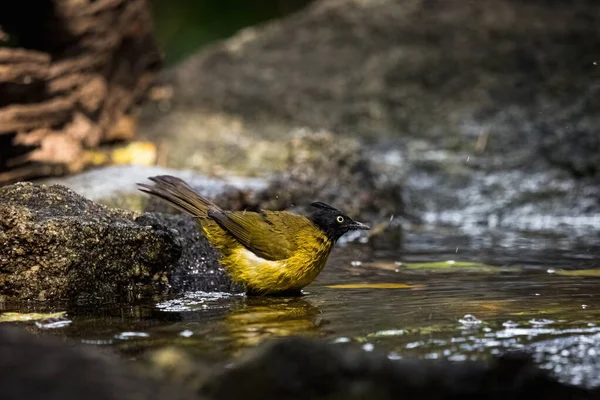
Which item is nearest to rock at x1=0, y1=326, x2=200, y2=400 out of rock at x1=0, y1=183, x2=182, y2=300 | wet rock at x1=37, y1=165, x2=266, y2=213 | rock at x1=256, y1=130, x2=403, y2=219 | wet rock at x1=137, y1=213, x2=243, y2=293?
rock at x1=0, y1=183, x2=182, y2=300

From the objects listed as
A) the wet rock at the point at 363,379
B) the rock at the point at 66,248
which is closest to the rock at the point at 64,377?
the wet rock at the point at 363,379

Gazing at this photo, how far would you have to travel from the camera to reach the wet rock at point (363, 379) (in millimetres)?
2676

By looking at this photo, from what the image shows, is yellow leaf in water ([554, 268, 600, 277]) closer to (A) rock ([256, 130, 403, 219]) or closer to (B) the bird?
(B) the bird

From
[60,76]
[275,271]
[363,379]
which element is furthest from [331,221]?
[60,76]

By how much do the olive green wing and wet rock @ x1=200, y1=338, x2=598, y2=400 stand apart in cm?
241

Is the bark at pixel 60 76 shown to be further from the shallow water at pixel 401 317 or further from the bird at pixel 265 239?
the shallow water at pixel 401 317

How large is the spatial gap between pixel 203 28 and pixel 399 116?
21.6ft

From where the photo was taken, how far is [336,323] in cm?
414

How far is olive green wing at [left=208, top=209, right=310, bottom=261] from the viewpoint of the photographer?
522cm

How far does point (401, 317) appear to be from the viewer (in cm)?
423

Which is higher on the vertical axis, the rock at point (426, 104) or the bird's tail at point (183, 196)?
the rock at point (426, 104)

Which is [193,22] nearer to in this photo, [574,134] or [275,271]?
[574,134]

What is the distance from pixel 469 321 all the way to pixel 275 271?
147cm

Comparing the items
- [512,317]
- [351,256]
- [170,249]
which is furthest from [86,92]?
[512,317]
